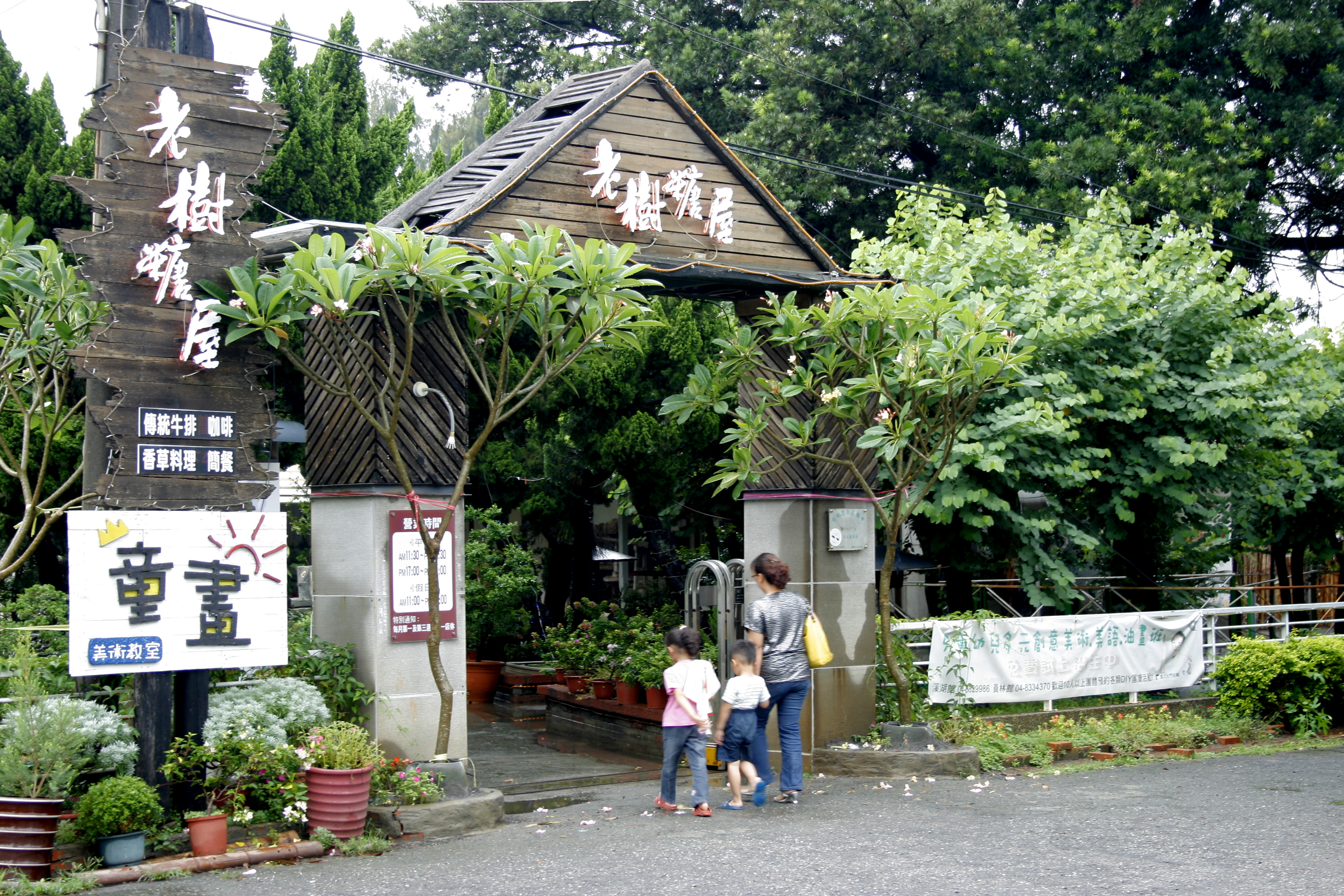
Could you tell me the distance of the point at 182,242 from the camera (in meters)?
8.18

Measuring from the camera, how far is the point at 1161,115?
67.6ft

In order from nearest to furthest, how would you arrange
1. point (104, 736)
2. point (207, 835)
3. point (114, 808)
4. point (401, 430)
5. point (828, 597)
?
point (114, 808) → point (207, 835) → point (104, 736) → point (401, 430) → point (828, 597)

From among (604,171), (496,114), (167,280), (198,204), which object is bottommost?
(167,280)

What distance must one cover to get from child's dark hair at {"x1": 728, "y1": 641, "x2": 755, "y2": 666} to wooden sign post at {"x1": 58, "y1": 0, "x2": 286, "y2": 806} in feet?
10.2

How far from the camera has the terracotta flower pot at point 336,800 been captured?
8.05 meters

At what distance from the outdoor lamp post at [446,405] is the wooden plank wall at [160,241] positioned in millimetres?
1192

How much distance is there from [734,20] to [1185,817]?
19737 millimetres

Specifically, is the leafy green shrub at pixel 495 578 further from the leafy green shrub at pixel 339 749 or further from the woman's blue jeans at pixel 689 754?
the leafy green shrub at pixel 339 749

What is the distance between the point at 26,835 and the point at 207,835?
100cm

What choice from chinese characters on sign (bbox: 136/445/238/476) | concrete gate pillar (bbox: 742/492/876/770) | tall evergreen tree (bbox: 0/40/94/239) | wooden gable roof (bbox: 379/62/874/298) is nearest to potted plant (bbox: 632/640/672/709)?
concrete gate pillar (bbox: 742/492/876/770)

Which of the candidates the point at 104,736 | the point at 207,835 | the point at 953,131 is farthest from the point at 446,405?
the point at 953,131

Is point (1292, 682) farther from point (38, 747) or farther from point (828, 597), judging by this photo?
point (38, 747)

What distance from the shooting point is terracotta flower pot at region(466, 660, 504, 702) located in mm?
Answer: 17641

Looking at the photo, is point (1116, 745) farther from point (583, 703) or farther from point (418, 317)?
point (418, 317)
